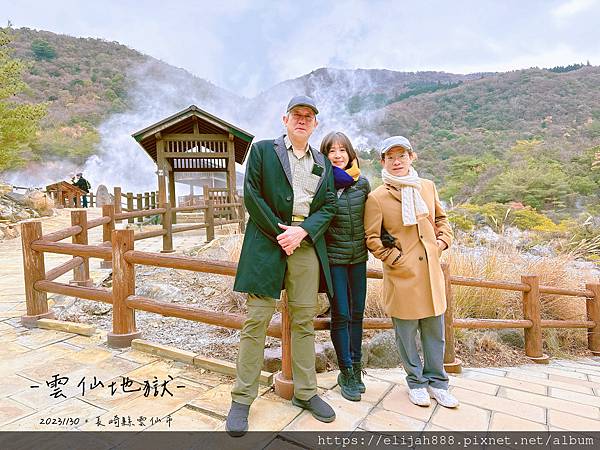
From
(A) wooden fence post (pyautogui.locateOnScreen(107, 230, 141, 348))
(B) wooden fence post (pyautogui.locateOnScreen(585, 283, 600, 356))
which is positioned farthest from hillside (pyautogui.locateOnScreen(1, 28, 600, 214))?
(A) wooden fence post (pyautogui.locateOnScreen(107, 230, 141, 348))

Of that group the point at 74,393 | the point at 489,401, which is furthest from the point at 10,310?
the point at 489,401

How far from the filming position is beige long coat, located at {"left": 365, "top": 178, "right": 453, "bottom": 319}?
223 centimetres

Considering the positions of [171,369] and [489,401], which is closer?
[489,401]

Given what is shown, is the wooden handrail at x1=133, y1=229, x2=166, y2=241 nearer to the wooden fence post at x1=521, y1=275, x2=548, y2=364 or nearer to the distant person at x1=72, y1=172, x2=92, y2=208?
the wooden fence post at x1=521, y1=275, x2=548, y2=364

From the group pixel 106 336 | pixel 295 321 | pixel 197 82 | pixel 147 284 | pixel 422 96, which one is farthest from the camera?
pixel 197 82

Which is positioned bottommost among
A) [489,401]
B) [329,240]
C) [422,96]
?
[489,401]

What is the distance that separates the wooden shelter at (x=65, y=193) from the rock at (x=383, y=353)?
18.6 meters

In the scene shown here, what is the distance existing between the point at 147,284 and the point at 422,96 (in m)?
53.1

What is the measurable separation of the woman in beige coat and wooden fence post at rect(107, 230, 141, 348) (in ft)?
6.57

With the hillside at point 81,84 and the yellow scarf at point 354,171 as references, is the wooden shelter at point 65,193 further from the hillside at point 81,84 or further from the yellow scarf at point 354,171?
the yellow scarf at point 354,171

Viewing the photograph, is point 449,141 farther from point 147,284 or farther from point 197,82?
point 197,82

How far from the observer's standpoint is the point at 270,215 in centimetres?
195

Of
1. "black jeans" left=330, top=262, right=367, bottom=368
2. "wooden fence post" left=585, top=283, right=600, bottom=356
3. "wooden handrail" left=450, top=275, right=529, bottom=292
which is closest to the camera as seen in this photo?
"black jeans" left=330, top=262, right=367, bottom=368

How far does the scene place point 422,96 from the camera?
5125cm
